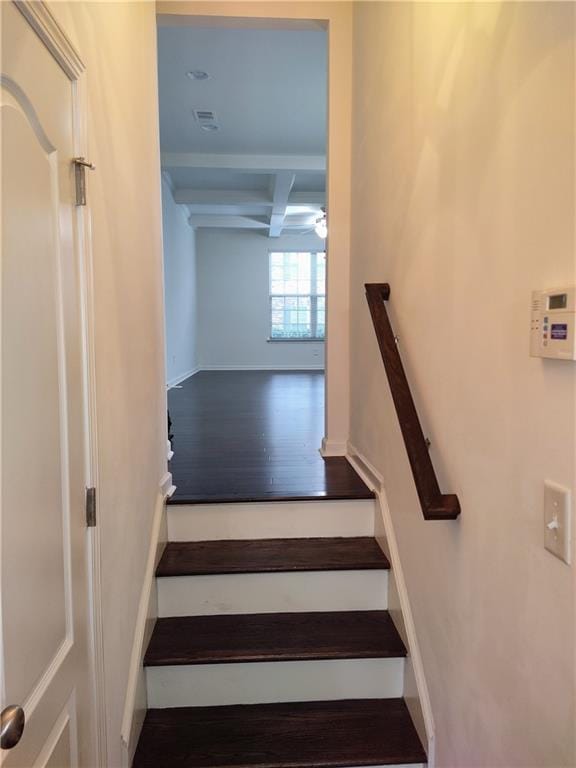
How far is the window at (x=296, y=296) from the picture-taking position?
10.7m

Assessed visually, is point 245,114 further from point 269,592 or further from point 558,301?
point 558,301

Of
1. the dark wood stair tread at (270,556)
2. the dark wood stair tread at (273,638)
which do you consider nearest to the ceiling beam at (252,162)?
the dark wood stair tread at (270,556)

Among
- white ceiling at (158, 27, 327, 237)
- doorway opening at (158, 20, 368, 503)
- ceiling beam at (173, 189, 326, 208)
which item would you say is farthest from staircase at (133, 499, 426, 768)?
ceiling beam at (173, 189, 326, 208)

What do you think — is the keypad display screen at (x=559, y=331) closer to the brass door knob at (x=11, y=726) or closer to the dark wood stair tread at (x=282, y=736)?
the brass door knob at (x=11, y=726)

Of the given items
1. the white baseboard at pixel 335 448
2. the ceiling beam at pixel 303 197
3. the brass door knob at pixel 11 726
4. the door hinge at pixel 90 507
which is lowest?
the white baseboard at pixel 335 448

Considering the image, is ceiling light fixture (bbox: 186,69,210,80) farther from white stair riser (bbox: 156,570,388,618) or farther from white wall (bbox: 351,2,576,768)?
white stair riser (bbox: 156,570,388,618)

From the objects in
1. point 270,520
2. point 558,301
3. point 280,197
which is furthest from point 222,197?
point 558,301

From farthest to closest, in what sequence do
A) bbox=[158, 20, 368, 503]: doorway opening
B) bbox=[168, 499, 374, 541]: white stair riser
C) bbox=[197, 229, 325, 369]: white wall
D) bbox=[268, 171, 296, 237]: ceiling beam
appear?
bbox=[197, 229, 325, 369]: white wall, bbox=[268, 171, 296, 237]: ceiling beam, bbox=[158, 20, 368, 503]: doorway opening, bbox=[168, 499, 374, 541]: white stair riser

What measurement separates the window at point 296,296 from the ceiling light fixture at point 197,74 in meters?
6.45

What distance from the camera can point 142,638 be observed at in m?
1.80

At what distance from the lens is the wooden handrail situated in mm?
1380

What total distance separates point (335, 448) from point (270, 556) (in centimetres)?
113

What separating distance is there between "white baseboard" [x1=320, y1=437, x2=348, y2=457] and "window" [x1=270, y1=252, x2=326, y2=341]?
774 centimetres

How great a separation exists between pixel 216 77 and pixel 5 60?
13.0 feet
